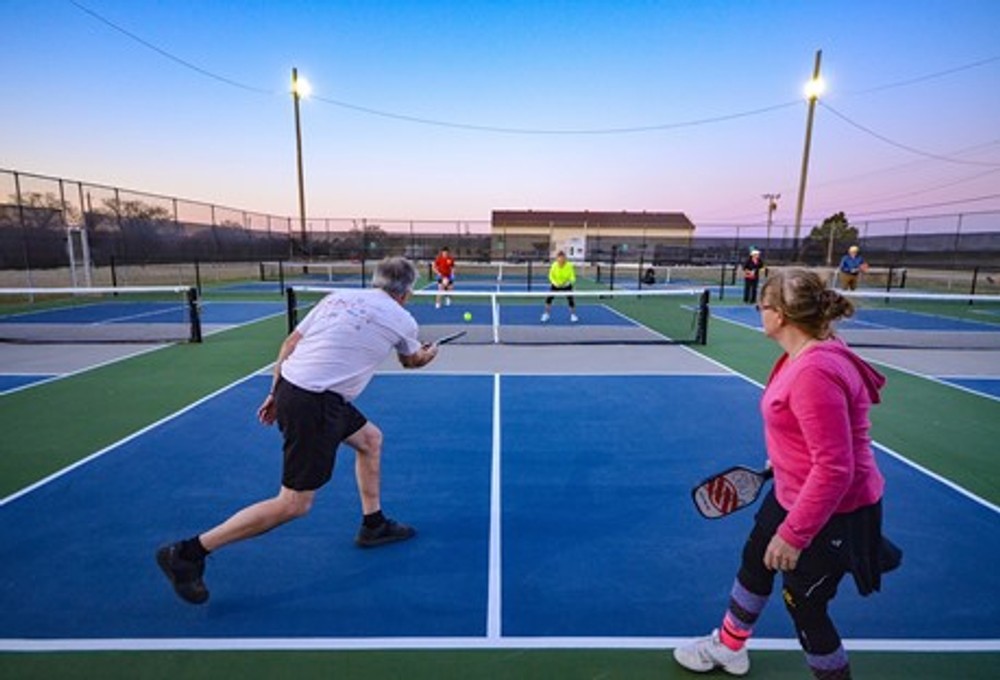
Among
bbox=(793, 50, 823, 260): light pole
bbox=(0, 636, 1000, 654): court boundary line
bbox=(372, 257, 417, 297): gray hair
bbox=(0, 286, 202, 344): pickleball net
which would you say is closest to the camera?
bbox=(0, 636, 1000, 654): court boundary line

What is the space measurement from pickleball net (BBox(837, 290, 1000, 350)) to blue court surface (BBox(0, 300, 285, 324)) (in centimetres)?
1430

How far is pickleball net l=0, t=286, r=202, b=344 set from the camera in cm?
1095

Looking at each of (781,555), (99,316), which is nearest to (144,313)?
(99,316)

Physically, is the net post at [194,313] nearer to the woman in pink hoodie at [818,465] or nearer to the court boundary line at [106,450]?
the court boundary line at [106,450]

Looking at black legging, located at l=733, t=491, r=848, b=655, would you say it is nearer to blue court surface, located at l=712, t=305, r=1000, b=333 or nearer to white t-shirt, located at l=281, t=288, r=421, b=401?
white t-shirt, located at l=281, t=288, r=421, b=401

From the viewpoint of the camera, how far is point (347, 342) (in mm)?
2936

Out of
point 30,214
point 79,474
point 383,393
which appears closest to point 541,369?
point 383,393

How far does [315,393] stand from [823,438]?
2277mm

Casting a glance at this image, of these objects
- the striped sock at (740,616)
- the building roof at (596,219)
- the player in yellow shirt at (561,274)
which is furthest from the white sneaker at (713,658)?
the building roof at (596,219)

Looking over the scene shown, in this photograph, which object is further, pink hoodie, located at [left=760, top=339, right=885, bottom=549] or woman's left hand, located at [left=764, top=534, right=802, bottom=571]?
woman's left hand, located at [left=764, top=534, right=802, bottom=571]

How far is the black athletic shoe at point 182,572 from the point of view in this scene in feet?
9.79

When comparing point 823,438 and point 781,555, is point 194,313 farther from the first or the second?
point 823,438

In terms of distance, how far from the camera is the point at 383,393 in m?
7.52

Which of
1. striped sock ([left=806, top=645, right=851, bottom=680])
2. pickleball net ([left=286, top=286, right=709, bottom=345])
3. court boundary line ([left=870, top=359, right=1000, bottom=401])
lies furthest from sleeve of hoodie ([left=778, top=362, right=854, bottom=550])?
court boundary line ([left=870, top=359, right=1000, bottom=401])
